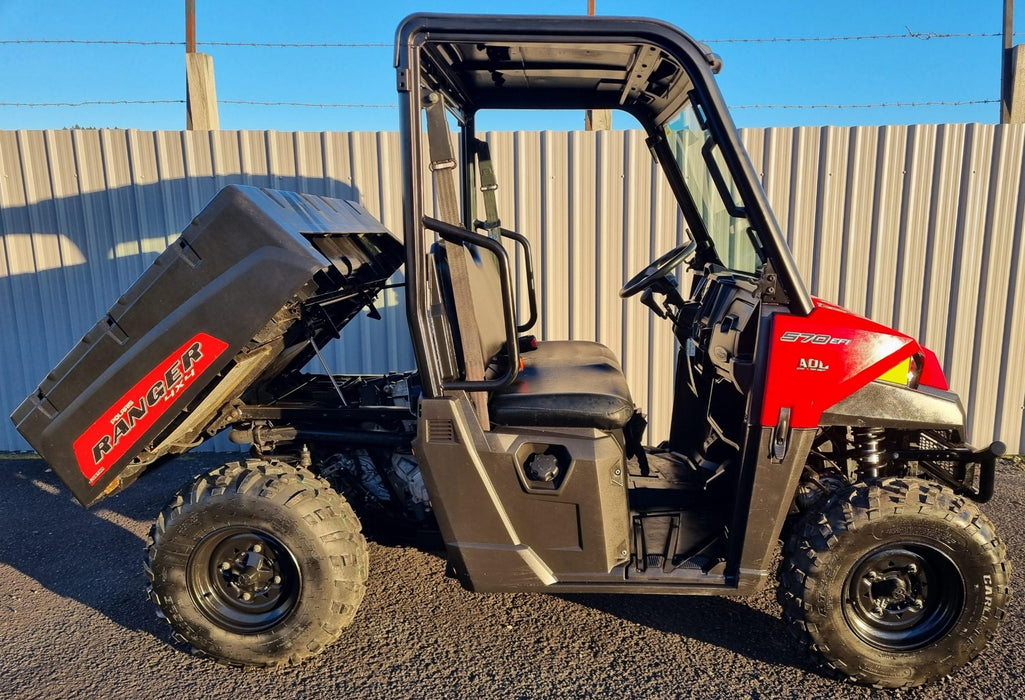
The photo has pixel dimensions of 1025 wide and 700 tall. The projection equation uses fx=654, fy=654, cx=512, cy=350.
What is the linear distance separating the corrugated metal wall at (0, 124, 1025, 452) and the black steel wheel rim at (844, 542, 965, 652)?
2.91 m

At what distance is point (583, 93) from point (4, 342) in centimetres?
531

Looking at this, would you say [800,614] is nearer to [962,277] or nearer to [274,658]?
[274,658]

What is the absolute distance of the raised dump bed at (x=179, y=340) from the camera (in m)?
2.38

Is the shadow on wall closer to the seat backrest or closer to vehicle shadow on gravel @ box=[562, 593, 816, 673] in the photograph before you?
the seat backrest

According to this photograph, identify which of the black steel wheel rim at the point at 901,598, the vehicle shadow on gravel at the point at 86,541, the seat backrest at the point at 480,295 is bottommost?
the vehicle shadow on gravel at the point at 86,541

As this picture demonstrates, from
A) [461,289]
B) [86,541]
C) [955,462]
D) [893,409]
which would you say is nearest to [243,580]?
[461,289]

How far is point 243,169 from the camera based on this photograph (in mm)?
5164

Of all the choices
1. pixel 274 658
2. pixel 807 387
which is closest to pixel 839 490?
pixel 807 387

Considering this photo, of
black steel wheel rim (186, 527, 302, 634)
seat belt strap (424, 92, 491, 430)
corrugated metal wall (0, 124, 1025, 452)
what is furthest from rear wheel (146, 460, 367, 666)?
A: corrugated metal wall (0, 124, 1025, 452)

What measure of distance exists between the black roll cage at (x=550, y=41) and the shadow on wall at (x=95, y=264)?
2.96 meters

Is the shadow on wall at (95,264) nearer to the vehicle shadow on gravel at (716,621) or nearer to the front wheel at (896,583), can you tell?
the vehicle shadow on gravel at (716,621)

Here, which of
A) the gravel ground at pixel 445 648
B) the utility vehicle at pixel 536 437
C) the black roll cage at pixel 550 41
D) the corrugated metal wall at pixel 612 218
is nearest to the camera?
the black roll cage at pixel 550 41

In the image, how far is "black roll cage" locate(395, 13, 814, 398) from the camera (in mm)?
2246

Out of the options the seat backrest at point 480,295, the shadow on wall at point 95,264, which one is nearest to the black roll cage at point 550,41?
the seat backrest at point 480,295
